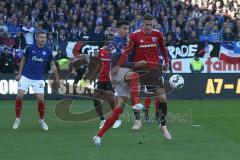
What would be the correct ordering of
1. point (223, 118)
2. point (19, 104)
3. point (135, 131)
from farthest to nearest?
point (223, 118)
point (19, 104)
point (135, 131)

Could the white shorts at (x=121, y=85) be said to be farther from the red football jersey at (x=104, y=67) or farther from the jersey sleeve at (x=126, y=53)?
the red football jersey at (x=104, y=67)

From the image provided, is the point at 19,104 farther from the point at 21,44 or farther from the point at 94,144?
the point at 21,44

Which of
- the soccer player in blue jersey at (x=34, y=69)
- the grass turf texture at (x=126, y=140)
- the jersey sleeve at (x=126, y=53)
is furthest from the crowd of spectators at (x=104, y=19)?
the jersey sleeve at (x=126, y=53)

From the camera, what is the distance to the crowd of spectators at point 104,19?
90.7 feet

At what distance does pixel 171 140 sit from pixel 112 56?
370 cm

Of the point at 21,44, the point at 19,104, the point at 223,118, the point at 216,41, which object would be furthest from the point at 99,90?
the point at 216,41

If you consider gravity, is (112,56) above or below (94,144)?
above

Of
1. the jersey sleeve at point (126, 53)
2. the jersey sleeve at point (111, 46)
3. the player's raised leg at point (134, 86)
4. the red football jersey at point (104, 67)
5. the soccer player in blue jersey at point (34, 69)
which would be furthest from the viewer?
the red football jersey at point (104, 67)

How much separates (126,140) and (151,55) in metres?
1.73

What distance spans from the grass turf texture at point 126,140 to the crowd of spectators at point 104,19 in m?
8.99

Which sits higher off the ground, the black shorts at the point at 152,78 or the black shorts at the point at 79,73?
the black shorts at the point at 152,78

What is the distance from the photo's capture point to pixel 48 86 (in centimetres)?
2611

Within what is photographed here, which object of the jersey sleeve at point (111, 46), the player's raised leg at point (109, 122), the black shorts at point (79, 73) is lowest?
the black shorts at point (79, 73)

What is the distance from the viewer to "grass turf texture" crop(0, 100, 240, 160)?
10.5 metres
